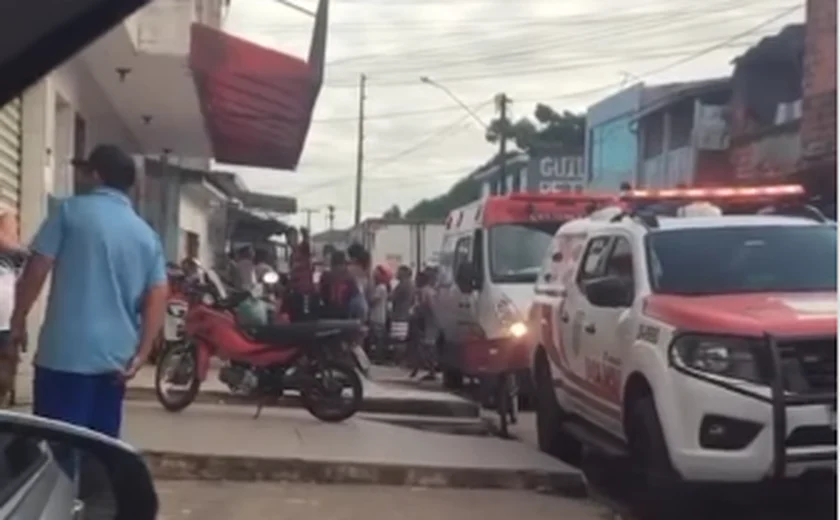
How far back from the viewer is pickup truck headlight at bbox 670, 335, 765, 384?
7555mm

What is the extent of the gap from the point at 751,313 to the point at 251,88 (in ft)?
20.5

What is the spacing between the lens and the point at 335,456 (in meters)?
9.27

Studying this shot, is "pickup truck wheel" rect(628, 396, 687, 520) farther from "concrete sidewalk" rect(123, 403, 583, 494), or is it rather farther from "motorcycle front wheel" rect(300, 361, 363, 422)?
"motorcycle front wheel" rect(300, 361, 363, 422)

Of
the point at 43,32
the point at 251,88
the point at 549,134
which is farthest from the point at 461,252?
the point at 549,134

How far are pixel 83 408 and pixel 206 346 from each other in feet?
20.1

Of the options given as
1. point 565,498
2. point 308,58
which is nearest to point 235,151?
point 308,58

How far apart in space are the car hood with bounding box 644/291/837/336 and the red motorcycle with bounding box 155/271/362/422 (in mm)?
3703

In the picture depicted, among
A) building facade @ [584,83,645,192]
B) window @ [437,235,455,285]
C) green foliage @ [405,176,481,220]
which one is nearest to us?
window @ [437,235,455,285]

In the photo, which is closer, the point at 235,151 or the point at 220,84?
the point at 220,84

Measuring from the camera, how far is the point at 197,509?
8.00 m

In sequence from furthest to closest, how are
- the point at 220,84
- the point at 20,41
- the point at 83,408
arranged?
the point at 220,84 → the point at 83,408 → the point at 20,41

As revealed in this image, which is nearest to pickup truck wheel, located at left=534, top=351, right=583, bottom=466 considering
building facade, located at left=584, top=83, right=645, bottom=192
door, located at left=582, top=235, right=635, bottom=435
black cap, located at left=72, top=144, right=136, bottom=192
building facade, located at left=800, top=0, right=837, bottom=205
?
door, located at left=582, top=235, right=635, bottom=435

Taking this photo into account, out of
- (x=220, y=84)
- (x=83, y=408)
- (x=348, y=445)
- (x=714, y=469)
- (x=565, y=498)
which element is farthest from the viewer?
(x=220, y=84)

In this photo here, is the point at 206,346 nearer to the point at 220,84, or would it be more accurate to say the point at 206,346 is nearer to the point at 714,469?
the point at 220,84
